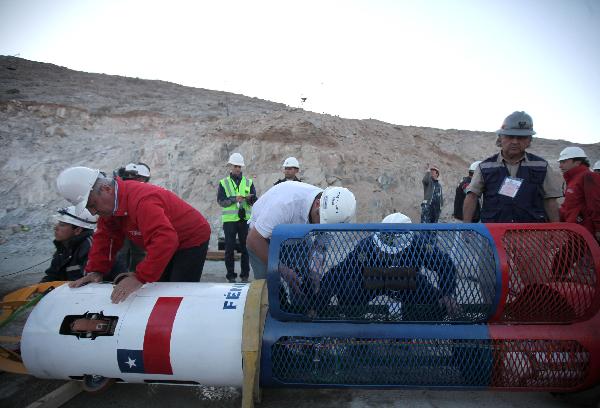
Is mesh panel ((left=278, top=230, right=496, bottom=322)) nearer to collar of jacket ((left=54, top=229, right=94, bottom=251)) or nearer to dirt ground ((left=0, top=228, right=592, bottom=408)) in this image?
dirt ground ((left=0, top=228, right=592, bottom=408))

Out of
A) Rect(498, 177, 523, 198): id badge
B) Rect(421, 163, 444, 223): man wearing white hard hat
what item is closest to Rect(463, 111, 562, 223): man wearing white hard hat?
Rect(498, 177, 523, 198): id badge

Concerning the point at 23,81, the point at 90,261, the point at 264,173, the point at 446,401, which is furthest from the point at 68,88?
the point at 446,401

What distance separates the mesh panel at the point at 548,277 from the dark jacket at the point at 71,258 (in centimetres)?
338

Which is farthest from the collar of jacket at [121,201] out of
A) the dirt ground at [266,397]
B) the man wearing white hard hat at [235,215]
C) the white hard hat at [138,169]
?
the man wearing white hard hat at [235,215]

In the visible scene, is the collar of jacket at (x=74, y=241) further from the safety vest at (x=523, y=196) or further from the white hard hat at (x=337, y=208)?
the safety vest at (x=523, y=196)

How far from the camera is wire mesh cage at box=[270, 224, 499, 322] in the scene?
1.92 meters

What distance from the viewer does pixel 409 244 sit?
1.98 metres

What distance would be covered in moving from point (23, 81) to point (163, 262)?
1647 cm

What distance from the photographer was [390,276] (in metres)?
1.91

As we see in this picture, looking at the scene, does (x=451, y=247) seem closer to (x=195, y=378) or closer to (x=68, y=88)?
(x=195, y=378)

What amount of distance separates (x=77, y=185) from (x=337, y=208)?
1.75 m

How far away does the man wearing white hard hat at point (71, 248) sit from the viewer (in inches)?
123

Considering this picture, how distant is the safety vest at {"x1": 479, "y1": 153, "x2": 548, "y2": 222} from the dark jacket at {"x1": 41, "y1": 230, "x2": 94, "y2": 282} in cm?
365

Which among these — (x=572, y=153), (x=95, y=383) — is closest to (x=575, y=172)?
(x=572, y=153)
